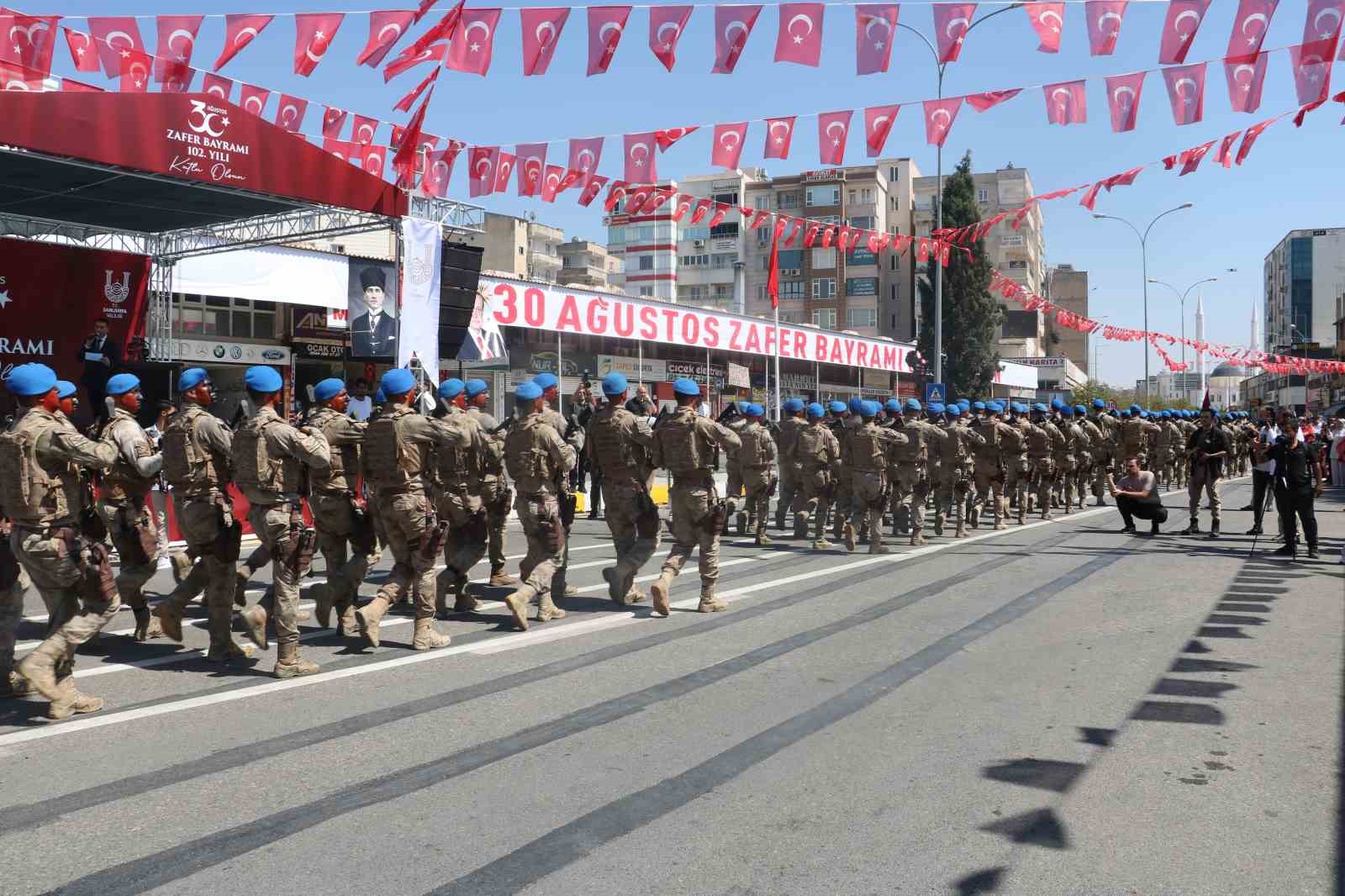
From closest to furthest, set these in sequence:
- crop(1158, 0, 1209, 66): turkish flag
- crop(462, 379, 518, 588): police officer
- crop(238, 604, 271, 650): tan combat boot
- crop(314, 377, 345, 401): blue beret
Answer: crop(238, 604, 271, 650): tan combat boot → crop(314, 377, 345, 401): blue beret → crop(462, 379, 518, 588): police officer → crop(1158, 0, 1209, 66): turkish flag

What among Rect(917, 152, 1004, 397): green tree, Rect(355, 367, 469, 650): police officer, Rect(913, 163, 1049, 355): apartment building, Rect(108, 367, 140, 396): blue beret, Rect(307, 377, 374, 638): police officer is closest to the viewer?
Rect(355, 367, 469, 650): police officer

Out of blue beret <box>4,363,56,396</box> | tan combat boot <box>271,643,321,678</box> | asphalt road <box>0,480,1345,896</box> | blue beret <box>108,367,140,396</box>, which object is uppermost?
blue beret <box>108,367,140,396</box>

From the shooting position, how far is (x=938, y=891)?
3.75 m

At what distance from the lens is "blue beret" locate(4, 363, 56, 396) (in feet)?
20.3

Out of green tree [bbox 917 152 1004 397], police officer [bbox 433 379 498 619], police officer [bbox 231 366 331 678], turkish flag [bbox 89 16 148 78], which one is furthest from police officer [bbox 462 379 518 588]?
green tree [bbox 917 152 1004 397]

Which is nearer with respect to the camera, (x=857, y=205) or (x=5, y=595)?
(x=5, y=595)

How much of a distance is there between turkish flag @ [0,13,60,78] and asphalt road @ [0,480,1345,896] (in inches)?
330

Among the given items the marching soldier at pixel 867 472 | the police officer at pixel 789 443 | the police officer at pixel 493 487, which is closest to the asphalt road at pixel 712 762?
the police officer at pixel 493 487

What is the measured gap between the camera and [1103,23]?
473 inches

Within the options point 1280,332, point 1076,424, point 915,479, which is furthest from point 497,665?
point 1280,332

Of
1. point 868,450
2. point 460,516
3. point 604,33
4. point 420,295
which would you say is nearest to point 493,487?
point 460,516

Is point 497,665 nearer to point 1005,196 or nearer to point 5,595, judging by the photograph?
point 5,595

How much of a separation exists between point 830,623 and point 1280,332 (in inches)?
6079

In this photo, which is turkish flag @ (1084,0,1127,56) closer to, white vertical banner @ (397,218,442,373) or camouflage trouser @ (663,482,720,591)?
camouflage trouser @ (663,482,720,591)
